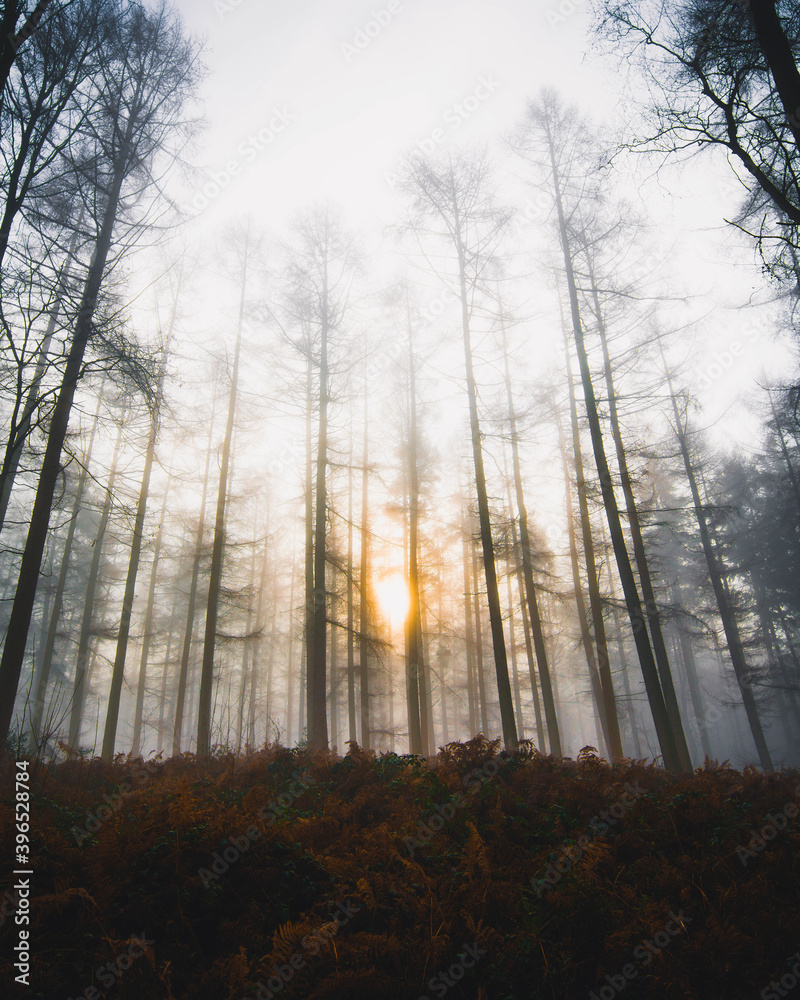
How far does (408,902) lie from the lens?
9.91 feet

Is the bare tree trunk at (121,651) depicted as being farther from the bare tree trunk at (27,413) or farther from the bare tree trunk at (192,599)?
the bare tree trunk at (27,413)

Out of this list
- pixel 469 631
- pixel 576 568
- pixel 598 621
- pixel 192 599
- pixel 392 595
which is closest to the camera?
pixel 598 621

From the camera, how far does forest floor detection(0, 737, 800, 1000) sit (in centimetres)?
246

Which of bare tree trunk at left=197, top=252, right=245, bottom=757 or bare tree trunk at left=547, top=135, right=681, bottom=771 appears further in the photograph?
bare tree trunk at left=197, top=252, right=245, bottom=757

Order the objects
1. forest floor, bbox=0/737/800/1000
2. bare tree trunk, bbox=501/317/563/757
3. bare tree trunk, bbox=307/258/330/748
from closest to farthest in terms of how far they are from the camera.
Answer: forest floor, bbox=0/737/800/1000 < bare tree trunk, bbox=307/258/330/748 < bare tree trunk, bbox=501/317/563/757

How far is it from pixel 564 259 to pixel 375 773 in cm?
1209

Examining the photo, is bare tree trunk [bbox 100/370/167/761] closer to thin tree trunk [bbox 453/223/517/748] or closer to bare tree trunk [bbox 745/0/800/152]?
thin tree trunk [bbox 453/223/517/748]

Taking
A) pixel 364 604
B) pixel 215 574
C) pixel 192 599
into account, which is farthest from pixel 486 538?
pixel 192 599

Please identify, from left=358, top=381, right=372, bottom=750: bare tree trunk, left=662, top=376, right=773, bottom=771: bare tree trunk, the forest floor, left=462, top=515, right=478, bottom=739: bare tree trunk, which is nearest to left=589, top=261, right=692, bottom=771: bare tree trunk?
left=662, top=376, right=773, bottom=771: bare tree trunk

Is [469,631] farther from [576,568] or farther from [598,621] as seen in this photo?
[598,621]

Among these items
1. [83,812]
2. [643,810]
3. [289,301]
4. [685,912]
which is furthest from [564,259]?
[83,812]

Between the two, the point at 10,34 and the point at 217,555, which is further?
the point at 217,555

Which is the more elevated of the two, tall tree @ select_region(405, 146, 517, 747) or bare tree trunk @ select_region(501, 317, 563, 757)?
tall tree @ select_region(405, 146, 517, 747)

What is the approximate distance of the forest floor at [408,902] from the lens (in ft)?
8.07
